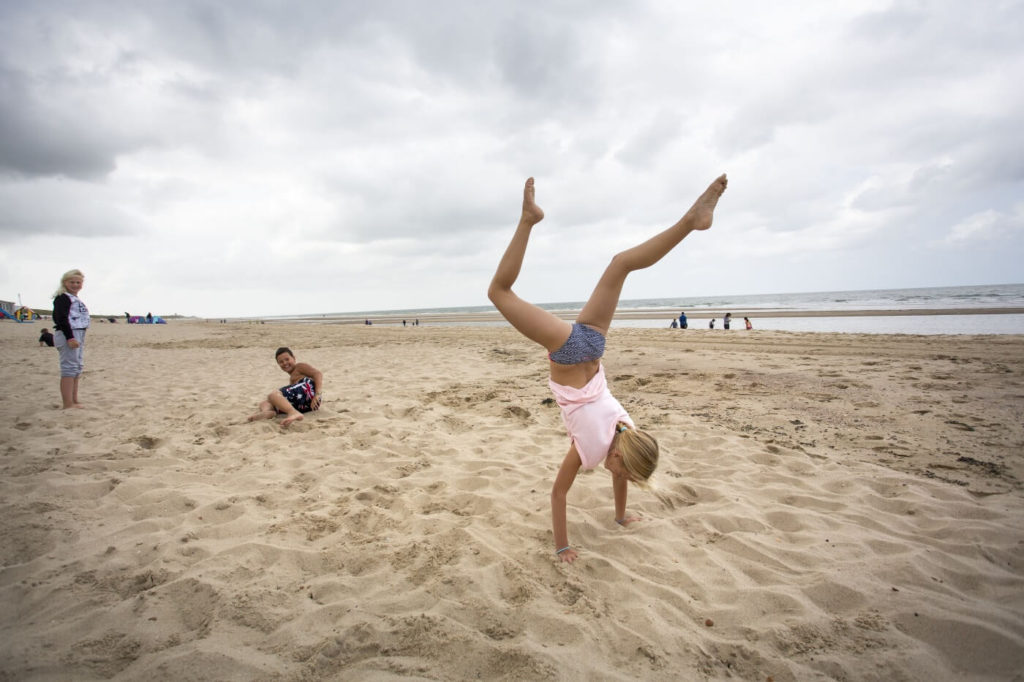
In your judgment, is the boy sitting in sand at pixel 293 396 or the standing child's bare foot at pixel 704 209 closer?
the standing child's bare foot at pixel 704 209

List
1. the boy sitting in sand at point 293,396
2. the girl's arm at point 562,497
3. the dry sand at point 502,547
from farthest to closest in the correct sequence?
1. the boy sitting in sand at point 293,396
2. the girl's arm at point 562,497
3. the dry sand at point 502,547

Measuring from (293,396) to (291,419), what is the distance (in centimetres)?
46

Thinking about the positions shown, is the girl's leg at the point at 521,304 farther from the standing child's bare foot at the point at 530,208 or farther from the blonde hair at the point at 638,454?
the blonde hair at the point at 638,454

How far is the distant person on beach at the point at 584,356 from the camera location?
2682 millimetres

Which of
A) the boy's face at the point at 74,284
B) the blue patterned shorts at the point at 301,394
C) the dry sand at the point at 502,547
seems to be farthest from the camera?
the boy's face at the point at 74,284

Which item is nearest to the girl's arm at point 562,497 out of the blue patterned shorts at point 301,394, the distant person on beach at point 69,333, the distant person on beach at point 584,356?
the distant person on beach at point 584,356

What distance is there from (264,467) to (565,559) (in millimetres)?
3017

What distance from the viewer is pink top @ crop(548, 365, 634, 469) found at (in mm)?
2691

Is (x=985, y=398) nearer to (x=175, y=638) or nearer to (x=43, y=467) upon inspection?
(x=175, y=638)

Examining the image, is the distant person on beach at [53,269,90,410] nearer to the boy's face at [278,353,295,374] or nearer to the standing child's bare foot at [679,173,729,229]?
the boy's face at [278,353,295,374]

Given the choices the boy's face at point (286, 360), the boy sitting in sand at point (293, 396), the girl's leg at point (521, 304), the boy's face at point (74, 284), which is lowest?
the boy sitting in sand at point (293, 396)

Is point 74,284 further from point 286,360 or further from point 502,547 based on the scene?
point 502,547

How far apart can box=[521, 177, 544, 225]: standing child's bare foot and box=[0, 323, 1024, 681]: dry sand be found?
2.14 m

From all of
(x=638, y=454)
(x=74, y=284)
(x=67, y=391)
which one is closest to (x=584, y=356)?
(x=638, y=454)
